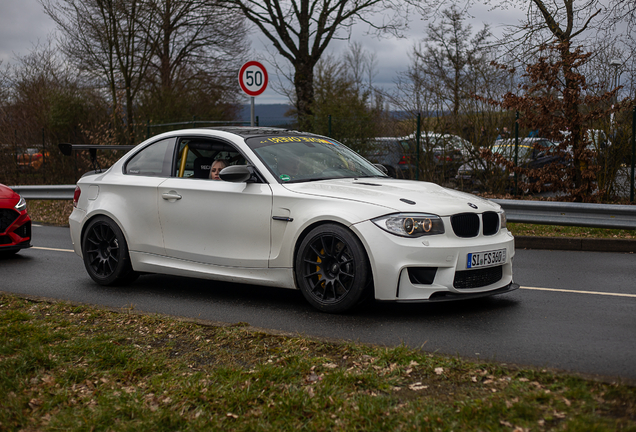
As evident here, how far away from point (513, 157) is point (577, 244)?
4.56 meters

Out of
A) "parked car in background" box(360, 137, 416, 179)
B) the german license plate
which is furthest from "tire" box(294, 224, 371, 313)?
"parked car in background" box(360, 137, 416, 179)

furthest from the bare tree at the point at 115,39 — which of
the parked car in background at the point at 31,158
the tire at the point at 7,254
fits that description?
the tire at the point at 7,254

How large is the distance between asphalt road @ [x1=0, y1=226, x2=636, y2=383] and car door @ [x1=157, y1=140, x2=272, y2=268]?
501mm

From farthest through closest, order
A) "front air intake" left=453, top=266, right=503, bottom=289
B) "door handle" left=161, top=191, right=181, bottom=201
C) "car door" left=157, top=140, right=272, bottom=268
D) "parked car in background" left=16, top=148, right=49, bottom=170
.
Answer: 1. "parked car in background" left=16, top=148, right=49, bottom=170
2. "door handle" left=161, top=191, right=181, bottom=201
3. "car door" left=157, top=140, right=272, bottom=268
4. "front air intake" left=453, top=266, right=503, bottom=289

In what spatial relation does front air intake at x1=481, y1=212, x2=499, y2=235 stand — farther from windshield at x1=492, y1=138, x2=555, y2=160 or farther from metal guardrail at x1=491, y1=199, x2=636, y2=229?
windshield at x1=492, y1=138, x2=555, y2=160

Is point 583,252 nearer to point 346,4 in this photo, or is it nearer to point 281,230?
point 281,230

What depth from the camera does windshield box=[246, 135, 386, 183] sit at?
20.2ft

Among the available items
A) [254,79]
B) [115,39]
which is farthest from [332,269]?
[115,39]

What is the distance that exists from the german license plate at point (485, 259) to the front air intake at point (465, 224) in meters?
0.19

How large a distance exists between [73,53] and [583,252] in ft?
69.1

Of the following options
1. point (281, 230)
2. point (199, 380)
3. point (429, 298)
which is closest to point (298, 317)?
point (281, 230)

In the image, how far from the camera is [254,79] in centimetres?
1230

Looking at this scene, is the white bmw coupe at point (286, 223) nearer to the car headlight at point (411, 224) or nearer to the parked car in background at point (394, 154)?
the car headlight at point (411, 224)

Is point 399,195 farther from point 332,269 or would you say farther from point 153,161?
point 153,161
